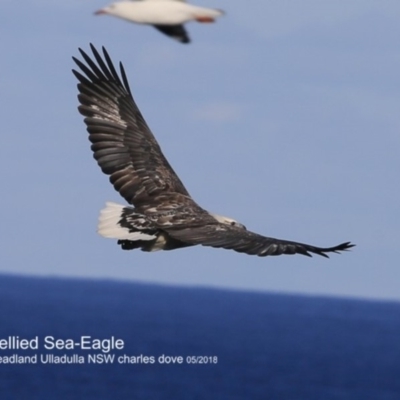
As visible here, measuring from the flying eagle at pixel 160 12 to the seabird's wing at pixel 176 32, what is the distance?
0.88m

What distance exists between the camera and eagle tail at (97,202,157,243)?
14.2 meters

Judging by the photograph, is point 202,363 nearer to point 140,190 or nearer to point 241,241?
point 140,190

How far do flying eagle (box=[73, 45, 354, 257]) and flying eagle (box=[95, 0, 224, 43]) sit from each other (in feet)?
4.39

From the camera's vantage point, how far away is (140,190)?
15430 mm

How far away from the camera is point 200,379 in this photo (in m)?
75.8

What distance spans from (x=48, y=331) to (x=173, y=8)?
84054 mm

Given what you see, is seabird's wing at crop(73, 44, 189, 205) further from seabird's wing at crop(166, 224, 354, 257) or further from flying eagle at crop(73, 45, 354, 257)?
seabird's wing at crop(166, 224, 354, 257)

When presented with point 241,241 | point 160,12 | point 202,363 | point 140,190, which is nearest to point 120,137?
point 140,190

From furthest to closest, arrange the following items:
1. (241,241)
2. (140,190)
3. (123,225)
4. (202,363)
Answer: (202,363), (140,190), (123,225), (241,241)

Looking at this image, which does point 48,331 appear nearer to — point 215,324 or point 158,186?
point 215,324

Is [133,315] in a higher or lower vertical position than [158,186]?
higher

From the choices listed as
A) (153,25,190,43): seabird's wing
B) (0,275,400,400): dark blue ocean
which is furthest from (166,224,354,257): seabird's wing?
(0,275,400,400): dark blue ocean

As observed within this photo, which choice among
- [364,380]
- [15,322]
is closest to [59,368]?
[364,380]

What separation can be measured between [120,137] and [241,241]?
2846 millimetres
